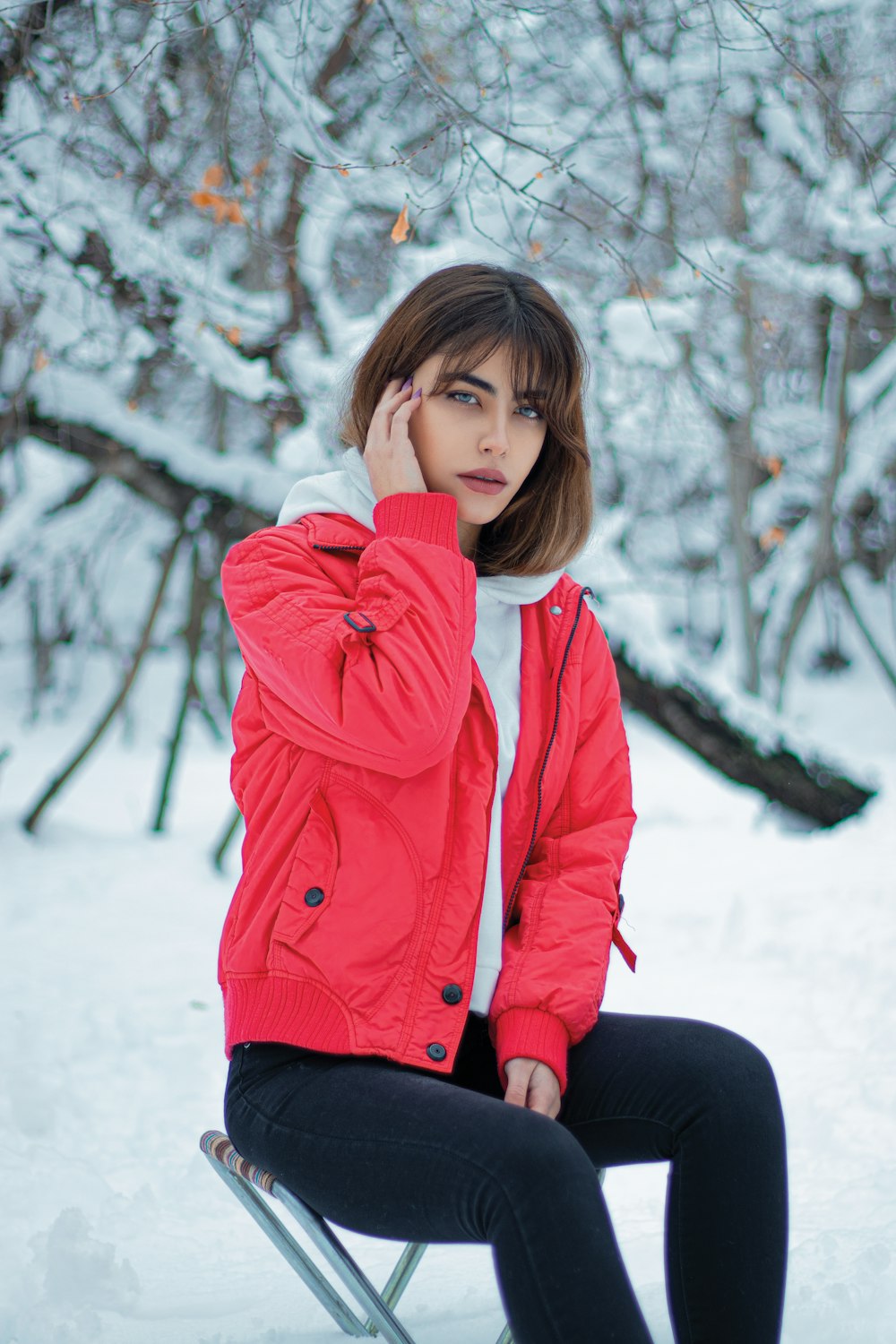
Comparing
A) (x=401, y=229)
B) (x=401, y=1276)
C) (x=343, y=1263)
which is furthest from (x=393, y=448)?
(x=401, y=1276)

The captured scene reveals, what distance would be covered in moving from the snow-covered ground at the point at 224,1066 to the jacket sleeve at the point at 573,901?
381 mm

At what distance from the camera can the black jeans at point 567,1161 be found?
117 centimetres

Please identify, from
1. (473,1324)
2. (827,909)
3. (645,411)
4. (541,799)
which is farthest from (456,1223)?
(645,411)

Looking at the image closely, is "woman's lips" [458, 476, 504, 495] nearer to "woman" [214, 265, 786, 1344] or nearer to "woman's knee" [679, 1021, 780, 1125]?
"woman" [214, 265, 786, 1344]

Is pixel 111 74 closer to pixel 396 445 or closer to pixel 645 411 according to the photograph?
pixel 396 445

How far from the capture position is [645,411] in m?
6.94

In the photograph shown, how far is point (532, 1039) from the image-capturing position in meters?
1.46

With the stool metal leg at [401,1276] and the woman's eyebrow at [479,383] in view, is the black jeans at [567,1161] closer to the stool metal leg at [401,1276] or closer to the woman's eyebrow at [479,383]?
the stool metal leg at [401,1276]

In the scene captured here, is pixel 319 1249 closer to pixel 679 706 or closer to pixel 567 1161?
pixel 567 1161

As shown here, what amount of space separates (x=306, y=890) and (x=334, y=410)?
2.81 ft

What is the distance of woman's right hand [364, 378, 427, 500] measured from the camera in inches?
62.6

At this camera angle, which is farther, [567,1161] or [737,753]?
[737,753]

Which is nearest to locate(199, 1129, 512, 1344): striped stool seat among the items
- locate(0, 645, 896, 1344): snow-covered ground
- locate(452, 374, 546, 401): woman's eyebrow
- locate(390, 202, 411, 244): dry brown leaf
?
locate(0, 645, 896, 1344): snow-covered ground

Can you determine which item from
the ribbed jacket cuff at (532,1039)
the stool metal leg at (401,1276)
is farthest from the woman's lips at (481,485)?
the stool metal leg at (401,1276)
